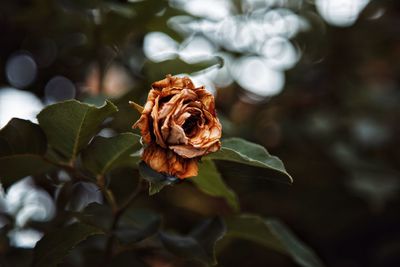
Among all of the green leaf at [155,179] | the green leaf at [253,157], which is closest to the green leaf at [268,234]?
the green leaf at [253,157]

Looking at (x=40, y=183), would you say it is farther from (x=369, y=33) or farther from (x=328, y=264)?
(x=369, y=33)

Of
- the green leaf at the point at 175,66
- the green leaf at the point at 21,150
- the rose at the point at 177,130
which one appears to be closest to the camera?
the rose at the point at 177,130

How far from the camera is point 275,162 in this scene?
2.34ft

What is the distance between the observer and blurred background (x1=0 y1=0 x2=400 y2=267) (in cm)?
122

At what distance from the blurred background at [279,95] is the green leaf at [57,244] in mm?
334

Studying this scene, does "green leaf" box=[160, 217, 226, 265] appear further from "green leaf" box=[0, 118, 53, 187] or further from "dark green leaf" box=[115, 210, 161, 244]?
"green leaf" box=[0, 118, 53, 187]

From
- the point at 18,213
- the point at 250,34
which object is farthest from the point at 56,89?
the point at 250,34

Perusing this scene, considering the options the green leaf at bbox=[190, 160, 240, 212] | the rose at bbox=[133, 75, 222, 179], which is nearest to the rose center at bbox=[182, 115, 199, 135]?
the rose at bbox=[133, 75, 222, 179]

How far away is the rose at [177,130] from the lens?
2.12ft

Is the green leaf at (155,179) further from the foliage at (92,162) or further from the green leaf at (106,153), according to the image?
the green leaf at (106,153)

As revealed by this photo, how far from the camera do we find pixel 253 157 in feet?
2.39

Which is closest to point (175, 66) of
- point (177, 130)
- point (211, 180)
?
point (211, 180)

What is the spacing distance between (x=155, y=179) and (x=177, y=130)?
0.06 meters

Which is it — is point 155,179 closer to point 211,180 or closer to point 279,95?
point 211,180
